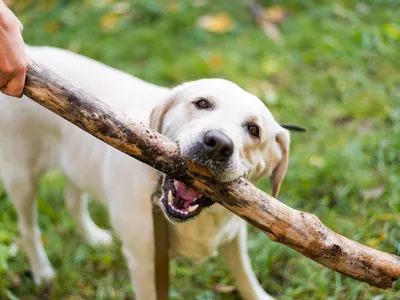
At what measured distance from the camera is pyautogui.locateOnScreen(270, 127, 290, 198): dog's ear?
2.56 metres

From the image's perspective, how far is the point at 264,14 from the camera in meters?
5.59

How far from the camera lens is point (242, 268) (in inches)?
120

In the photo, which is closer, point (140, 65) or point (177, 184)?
point (177, 184)

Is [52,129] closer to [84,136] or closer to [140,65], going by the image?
[84,136]

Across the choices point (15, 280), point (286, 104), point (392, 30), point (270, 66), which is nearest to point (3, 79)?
point (15, 280)

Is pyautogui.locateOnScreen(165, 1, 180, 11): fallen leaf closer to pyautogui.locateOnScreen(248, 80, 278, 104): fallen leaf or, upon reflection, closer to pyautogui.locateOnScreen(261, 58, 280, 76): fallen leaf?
pyautogui.locateOnScreen(261, 58, 280, 76): fallen leaf

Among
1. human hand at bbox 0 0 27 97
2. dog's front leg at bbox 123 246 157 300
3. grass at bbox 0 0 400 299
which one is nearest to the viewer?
human hand at bbox 0 0 27 97

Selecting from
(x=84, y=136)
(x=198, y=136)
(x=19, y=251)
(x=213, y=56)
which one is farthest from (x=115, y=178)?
(x=213, y=56)

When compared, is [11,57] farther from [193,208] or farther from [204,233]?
[204,233]

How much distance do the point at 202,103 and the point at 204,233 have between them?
0.61 meters

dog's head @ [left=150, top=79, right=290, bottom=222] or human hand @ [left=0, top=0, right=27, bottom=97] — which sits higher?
human hand @ [left=0, top=0, right=27, bottom=97]

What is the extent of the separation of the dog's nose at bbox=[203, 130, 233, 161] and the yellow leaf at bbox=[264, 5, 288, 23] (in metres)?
3.65

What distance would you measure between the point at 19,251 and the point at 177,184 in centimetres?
Result: 170

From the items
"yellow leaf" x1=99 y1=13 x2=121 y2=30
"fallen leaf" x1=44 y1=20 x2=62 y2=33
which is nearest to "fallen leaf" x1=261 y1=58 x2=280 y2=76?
"yellow leaf" x1=99 y1=13 x2=121 y2=30
